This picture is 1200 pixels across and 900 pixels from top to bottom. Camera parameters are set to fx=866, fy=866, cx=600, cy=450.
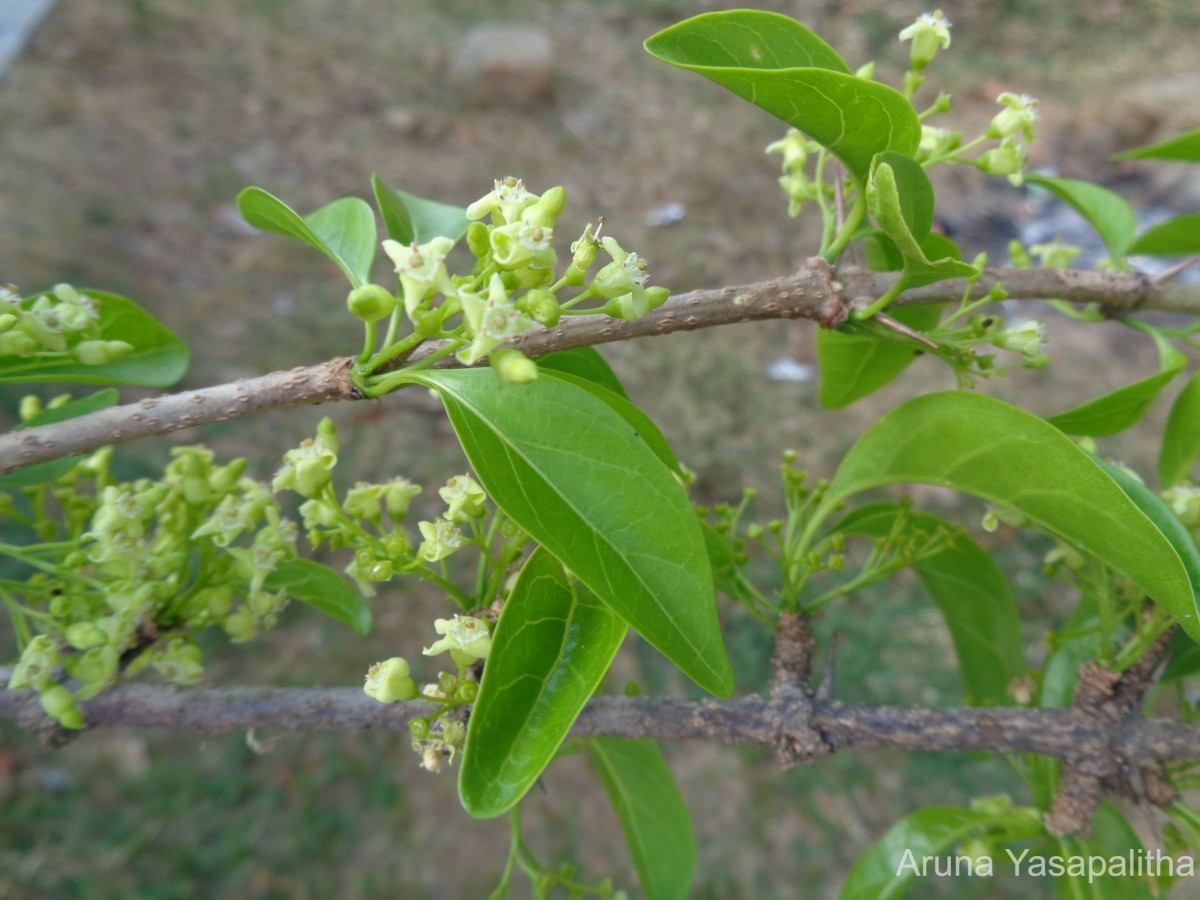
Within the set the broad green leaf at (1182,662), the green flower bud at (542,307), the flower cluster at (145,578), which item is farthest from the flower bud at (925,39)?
the flower cluster at (145,578)

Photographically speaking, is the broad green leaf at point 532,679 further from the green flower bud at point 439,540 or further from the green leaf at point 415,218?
the green leaf at point 415,218

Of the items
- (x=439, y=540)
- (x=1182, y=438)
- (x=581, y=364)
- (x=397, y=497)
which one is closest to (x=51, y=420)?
(x=397, y=497)

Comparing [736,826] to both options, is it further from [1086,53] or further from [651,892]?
[1086,53]

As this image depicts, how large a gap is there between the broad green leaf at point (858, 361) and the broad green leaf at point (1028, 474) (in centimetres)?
20

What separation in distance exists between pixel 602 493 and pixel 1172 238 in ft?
3.92

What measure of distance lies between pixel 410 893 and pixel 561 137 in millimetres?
4032

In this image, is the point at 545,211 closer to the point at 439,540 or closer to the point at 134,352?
the point at 439,540

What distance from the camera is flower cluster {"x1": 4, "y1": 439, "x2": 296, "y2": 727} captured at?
3.38 ft

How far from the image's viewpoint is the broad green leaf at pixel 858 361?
1265mm

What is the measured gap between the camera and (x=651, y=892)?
1.35 m

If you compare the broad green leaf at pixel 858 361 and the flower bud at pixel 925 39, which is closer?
the flower bud at pixel 925 39

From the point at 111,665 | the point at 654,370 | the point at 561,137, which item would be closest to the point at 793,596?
the point at 111,665

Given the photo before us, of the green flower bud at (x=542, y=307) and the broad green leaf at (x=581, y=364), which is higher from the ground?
the green flower bud at (x=542, y=307)

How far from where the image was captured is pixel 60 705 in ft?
3.39
